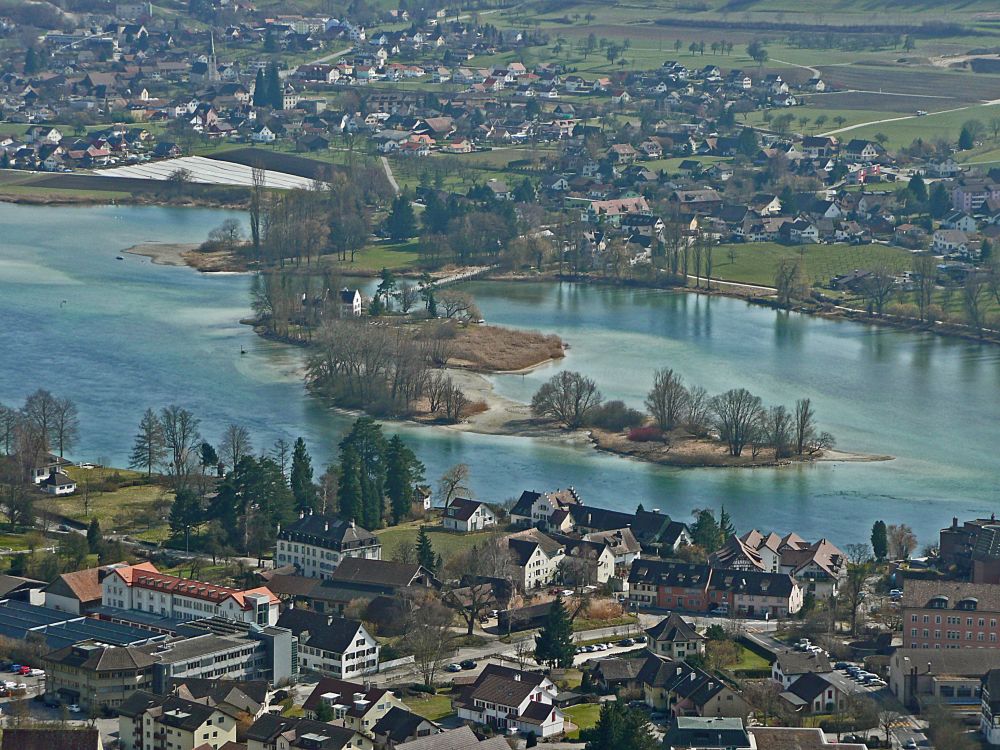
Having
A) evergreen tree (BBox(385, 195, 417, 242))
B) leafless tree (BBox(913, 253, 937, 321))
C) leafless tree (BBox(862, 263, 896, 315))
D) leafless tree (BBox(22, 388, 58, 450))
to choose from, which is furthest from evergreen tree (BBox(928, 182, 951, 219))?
leafless tree (BBox(22, 388, 58, 450))

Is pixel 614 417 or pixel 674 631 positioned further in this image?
pixel 614 417

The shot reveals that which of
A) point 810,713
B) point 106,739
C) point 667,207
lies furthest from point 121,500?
point 667,207

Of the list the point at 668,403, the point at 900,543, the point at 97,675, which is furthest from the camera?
the point at 668,403

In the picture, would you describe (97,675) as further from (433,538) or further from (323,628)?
(433,538)

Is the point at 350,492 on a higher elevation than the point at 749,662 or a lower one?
higher

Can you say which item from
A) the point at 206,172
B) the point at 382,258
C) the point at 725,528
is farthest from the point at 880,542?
the point at 206,172

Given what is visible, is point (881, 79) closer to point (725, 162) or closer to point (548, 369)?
point (725, 162)

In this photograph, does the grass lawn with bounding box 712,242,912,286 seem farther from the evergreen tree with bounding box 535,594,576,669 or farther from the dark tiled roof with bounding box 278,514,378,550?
the evergreen tree with bounding box 535,594,576,669

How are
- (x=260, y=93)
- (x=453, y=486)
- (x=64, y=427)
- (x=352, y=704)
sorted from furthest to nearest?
(x=260, y=93)
(x=64, y=427)
(x=453, y=486)
(x=352, y=704)

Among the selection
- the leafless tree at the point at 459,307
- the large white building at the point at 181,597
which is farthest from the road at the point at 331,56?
the large white building at the point at 181,597
